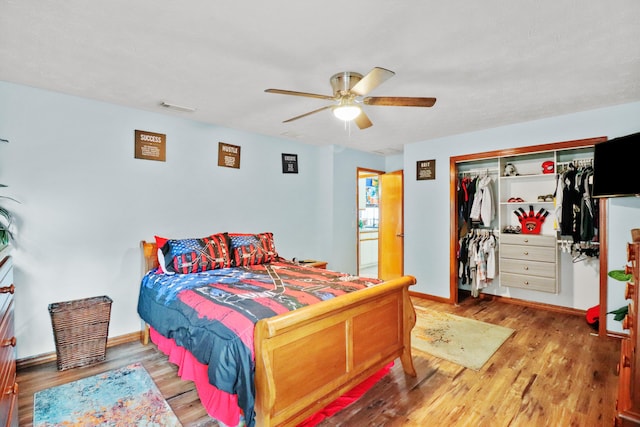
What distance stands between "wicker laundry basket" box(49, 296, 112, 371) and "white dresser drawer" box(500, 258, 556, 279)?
477cm

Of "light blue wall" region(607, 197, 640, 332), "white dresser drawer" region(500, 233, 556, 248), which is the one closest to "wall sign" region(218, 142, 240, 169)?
"white dresser drawer" region(500, 233, 556, 248)

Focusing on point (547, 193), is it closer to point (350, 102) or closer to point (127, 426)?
point (350, 102)

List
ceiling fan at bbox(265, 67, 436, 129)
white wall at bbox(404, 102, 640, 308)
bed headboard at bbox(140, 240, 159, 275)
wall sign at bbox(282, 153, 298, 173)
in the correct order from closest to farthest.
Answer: ceiling fan at bbox(265, 67, 436, 129) → bed headboard at bbox(140, 240, 159, 275) → white wall at bbox(404, 102, 640, 308) → wall sign at bbox(282, 153, 298, 173)

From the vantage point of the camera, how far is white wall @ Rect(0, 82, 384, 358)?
9.05 ft

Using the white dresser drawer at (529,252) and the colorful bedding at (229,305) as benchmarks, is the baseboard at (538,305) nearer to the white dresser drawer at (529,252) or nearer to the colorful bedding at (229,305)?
the white dresser drawer at (529,252)

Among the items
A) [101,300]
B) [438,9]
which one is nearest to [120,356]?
[101,300]

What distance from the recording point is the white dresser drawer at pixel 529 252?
4.00 meters

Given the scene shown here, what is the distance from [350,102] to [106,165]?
8.28ft

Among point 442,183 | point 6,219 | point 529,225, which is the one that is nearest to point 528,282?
point 529,225

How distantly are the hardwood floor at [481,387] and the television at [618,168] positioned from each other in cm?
154

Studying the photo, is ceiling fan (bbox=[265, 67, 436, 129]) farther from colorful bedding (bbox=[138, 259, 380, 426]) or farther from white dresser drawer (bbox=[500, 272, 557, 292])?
white dresser drawer (bbox=[500, 272, 557, 292])

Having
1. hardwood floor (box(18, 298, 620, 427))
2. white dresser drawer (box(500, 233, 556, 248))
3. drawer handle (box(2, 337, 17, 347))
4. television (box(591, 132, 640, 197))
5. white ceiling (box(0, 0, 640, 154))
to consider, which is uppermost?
white ceiling (box(0, 0, 640, 154))

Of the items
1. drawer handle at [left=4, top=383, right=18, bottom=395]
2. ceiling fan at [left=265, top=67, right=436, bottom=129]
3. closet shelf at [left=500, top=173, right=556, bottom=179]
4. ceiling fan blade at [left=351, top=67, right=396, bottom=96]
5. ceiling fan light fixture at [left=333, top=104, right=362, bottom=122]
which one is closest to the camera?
drawer handle at [left=4, top=383, right=18, bottom=395]

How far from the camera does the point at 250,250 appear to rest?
11.6 feet
